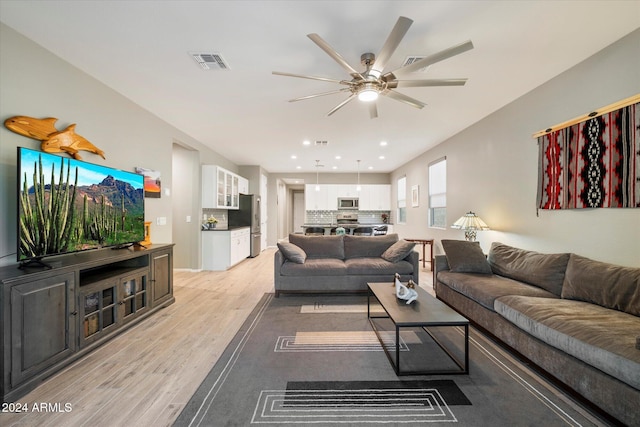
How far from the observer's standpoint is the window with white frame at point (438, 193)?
582 centimetres

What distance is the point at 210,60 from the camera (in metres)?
2.61

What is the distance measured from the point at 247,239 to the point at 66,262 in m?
4.80

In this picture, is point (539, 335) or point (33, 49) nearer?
point (539, 335)

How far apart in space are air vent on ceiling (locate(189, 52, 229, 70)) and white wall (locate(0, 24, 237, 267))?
4.43 feet

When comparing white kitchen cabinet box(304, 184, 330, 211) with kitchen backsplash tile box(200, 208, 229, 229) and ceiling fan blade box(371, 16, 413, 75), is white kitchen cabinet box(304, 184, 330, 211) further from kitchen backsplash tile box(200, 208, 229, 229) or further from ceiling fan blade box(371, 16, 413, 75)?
ceiling fan blade box(371, 16, 413, 75)

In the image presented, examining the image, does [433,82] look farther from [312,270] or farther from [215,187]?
[215,187]

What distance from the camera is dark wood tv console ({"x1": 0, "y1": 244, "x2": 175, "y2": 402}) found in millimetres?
1720

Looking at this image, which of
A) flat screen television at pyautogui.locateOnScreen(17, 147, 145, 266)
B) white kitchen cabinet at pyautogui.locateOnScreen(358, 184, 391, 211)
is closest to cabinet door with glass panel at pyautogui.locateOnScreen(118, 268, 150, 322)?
flat screen television at pyautogui.locateOnScreen(17, 147, 145, 266)

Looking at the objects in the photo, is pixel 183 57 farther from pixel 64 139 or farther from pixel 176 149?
pixel 176 149

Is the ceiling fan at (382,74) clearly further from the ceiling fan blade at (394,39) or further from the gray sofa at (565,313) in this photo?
the gray sofa at (565,313)

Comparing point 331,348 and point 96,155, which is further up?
point 96,155

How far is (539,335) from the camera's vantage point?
6.40 feet

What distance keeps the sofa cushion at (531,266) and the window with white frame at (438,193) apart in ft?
8.12

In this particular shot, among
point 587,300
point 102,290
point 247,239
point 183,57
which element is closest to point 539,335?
point 587,300
